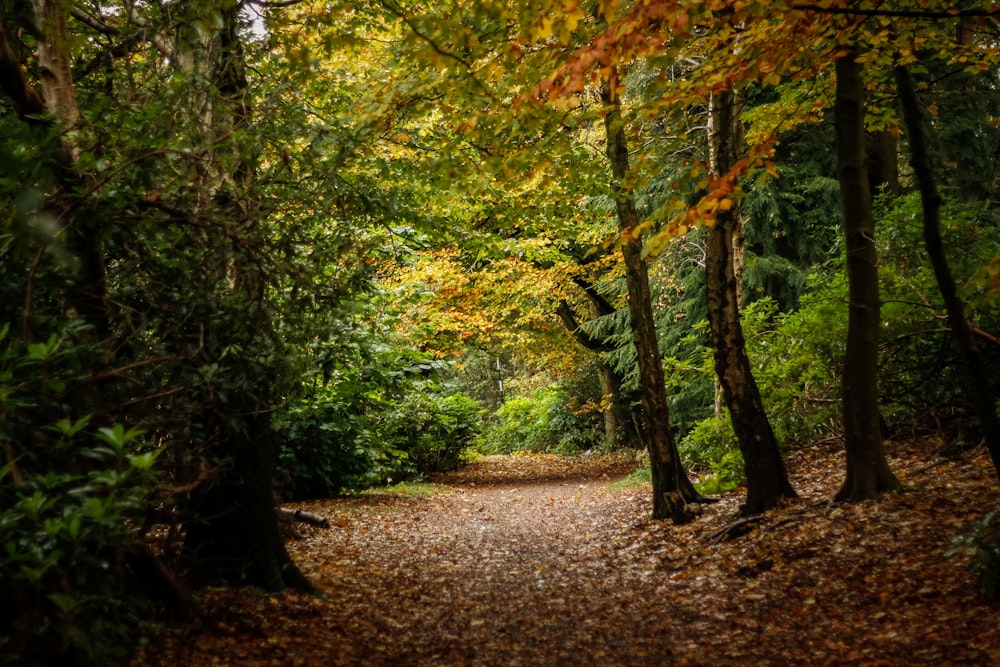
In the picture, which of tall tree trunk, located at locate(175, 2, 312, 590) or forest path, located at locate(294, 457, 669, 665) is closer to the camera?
tall tree trunk, located at locate(175, 2, 312, 590)

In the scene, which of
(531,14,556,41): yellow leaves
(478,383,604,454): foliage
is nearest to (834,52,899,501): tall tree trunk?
(531,14,556,41): yellow leaves

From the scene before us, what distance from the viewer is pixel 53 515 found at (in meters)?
2.92

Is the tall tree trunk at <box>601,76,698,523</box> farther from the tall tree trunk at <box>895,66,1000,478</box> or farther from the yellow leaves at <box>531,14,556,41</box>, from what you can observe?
the tall tree trunk at <box>895,66,1000,478</box>

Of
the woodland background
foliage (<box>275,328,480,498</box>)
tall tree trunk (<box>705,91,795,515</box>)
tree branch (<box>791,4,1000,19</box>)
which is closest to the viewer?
the woodland background

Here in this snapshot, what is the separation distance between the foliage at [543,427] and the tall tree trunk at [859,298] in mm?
15600

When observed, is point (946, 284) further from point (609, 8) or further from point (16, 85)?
point (16, 85)

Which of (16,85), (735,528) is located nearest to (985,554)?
(735,528)

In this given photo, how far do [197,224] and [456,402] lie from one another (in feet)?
47.6

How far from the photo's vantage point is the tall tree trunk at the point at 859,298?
6.72 meters

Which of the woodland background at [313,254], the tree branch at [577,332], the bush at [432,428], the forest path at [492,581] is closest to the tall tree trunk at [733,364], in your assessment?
the woodland background at [313,254]

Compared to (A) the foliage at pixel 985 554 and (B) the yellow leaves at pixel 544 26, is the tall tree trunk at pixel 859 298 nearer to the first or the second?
(A) the foliage at pixel 985 554

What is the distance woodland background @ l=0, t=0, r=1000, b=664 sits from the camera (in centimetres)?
340

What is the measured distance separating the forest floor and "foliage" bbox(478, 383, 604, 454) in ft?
45.9

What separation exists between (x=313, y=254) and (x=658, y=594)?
4281mm
